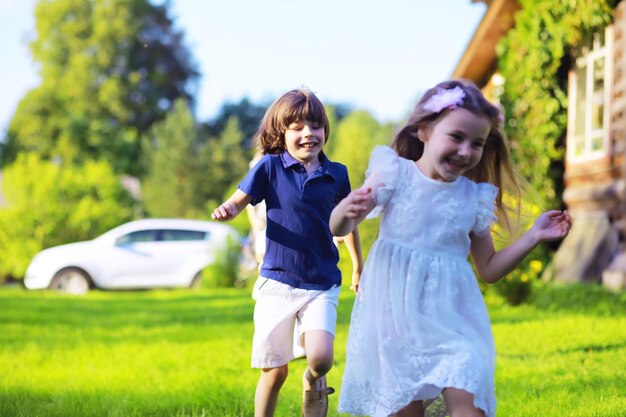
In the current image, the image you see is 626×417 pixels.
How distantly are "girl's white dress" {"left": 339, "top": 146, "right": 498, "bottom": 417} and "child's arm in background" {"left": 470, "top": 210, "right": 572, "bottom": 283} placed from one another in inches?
3.7

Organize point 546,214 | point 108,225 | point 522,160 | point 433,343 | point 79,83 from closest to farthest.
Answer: point 433,343, point 546,214, point 522,160, point 108,225, point 79,83

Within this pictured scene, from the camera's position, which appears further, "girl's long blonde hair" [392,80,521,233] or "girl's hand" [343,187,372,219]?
"girl's long blonde hair" [392,80,521,233]

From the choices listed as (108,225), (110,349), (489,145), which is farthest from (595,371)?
(108,225)

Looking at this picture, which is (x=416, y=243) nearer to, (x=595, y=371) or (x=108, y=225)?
(x=595, y=371)

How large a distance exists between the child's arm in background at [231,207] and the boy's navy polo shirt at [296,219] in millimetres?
39

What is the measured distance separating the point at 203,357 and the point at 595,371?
2870 millimetres

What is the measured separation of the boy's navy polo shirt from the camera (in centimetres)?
398

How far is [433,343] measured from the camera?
3010 millimetres

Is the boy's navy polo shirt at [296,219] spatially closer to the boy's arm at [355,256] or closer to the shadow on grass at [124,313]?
the boy's arm at [355,256]

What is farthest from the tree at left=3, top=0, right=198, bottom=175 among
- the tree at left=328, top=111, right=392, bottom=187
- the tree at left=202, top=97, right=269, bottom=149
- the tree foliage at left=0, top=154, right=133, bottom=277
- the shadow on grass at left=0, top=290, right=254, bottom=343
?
the shadow on grass at left=0, top=290, right=254, bottom=343

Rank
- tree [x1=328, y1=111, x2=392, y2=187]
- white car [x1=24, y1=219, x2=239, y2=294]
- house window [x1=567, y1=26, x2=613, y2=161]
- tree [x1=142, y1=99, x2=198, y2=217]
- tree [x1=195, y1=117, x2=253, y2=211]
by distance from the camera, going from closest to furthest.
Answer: house window [x1=567, y1=26, x2=613, y2=161]
white car [x1=24, y1=219, x2=239, y2=294]
tree [x1=328, y1=111, x2=392, y2=187]
tree [x1=142, y1=99, x2=198, y2=217]
tree [x1=195, y1=117, x2=253, y2=211]

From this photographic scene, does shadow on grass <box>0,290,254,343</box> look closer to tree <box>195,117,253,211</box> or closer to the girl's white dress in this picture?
Result: the girl's white dress

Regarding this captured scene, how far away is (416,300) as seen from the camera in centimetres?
307

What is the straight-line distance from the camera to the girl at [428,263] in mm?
3012
